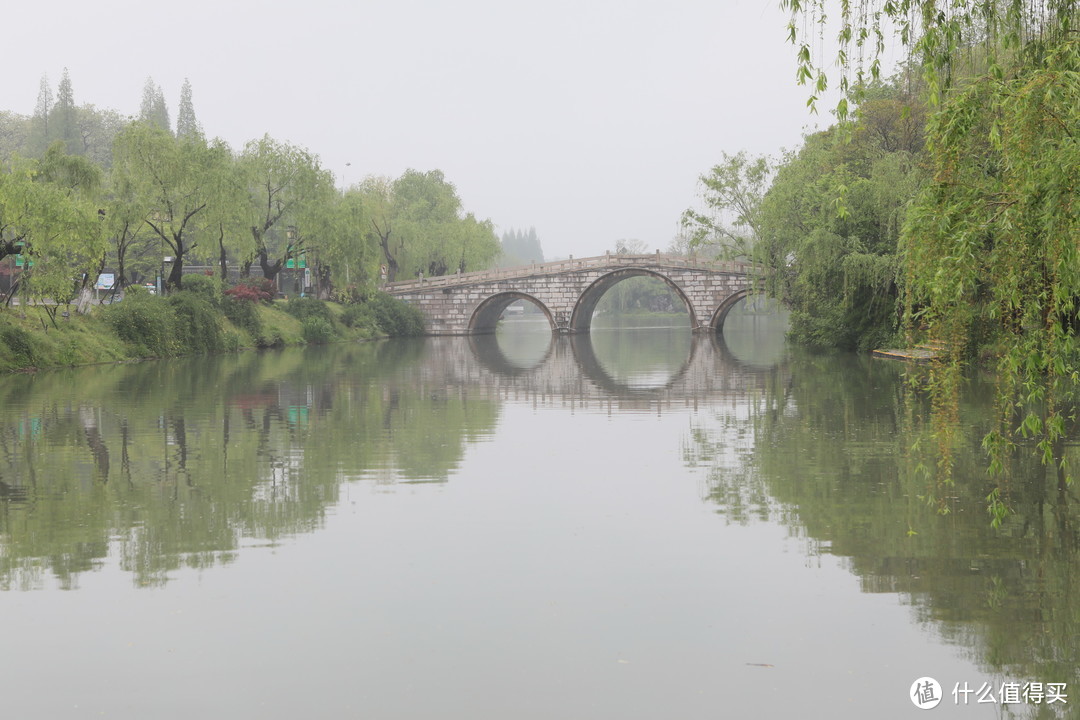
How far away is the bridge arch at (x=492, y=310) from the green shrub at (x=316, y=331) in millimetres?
13581

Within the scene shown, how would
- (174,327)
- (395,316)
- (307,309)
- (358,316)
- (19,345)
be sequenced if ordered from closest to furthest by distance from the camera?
1. (19,345)
2. (174,327)
3. (307,309)
4. (358,316)
5. (395,316)

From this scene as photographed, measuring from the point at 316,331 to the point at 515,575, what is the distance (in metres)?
36.6

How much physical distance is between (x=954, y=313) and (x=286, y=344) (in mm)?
36086

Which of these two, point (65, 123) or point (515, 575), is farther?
point (65, 123)

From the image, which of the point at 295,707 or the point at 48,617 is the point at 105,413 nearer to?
the point at 48,617

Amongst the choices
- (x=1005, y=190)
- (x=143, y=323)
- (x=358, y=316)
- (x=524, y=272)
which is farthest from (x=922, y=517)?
(x=524, y=272)

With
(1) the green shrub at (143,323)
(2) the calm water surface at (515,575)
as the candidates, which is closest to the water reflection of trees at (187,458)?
(2) the calm water surface at (515,575)

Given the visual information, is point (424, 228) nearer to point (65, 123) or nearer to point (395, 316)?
point (395, 316)

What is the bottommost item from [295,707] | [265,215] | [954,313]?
[295,707]

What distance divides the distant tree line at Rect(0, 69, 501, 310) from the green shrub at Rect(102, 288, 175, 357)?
1.24 metres

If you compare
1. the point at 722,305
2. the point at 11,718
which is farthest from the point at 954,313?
the point at 722,305

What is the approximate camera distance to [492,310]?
60.8 metres

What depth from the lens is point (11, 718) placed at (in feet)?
15.1

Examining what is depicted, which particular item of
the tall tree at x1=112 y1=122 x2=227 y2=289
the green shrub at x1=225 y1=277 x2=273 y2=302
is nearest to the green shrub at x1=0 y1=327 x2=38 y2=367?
the tall tree at x1=112 y1=122 x2=227 y2=289
